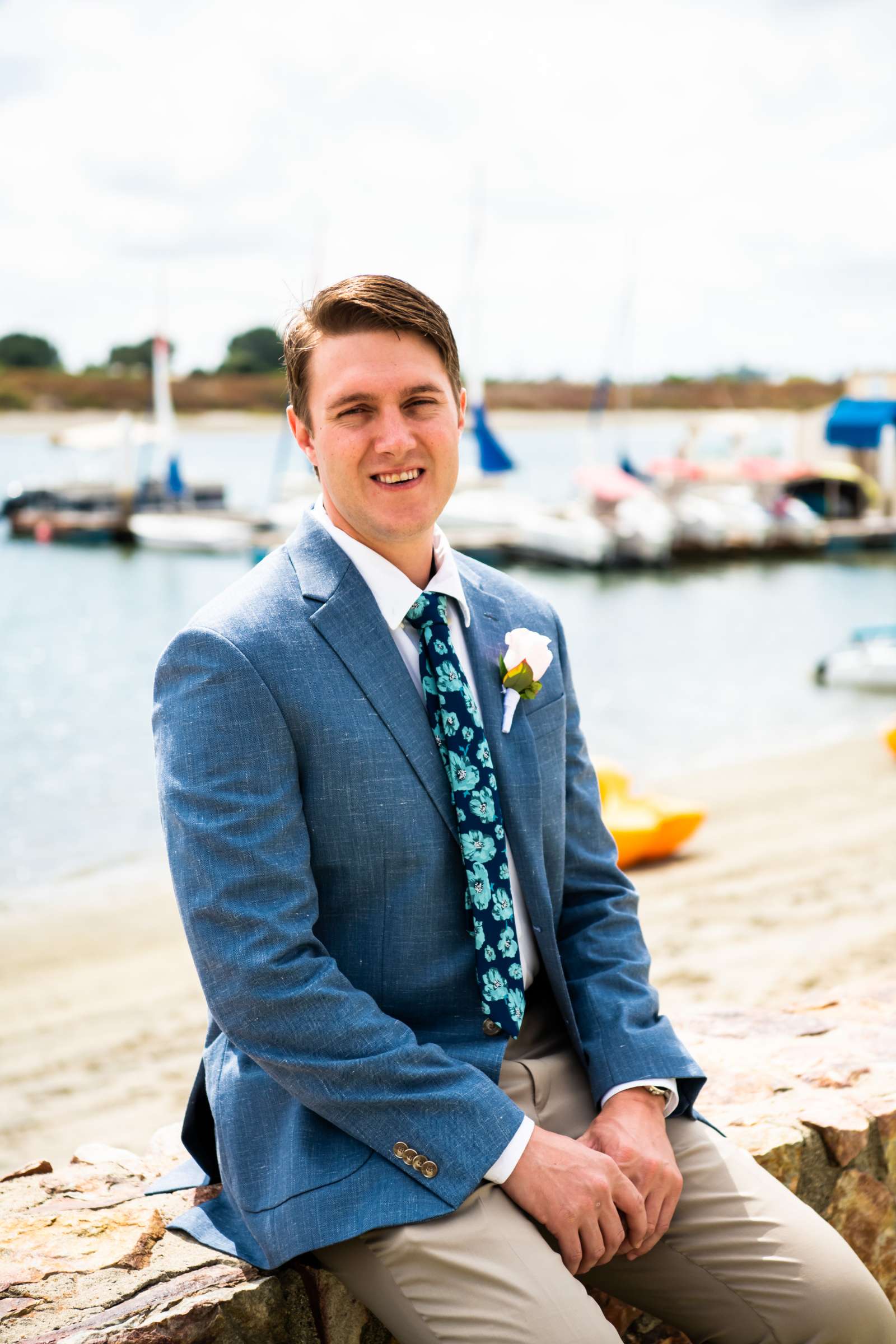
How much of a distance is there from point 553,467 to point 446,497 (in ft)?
324

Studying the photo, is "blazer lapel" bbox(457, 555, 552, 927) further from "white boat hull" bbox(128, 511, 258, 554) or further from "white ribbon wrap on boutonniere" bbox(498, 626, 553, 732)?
"white boat hull" bbox(128, 511, 258, 554)

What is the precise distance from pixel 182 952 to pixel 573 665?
2028 centimetres

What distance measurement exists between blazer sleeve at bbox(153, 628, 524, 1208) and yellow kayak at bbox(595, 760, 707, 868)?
7.03 metres

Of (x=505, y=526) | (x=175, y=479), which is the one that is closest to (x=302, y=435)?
(x=505, y=526)

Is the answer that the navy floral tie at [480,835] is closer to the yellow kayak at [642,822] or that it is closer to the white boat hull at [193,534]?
the yellow kayak at [642,822]

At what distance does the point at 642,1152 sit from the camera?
6.40ft

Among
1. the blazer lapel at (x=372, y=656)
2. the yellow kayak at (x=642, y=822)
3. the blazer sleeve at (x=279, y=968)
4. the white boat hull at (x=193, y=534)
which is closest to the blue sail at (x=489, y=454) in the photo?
the white boat hull at (x=193, y=534)

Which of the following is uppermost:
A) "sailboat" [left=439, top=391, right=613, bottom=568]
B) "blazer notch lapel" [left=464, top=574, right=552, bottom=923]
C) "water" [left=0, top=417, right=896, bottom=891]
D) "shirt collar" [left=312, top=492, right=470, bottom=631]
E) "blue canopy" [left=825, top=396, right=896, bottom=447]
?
"blue canopy" [left=825, top=396, right=896, bottom=447]

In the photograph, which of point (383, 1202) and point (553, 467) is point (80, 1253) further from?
point (553, 467)

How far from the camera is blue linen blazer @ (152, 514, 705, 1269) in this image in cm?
181

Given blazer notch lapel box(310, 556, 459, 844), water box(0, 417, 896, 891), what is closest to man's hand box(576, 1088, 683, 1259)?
blazer notch lapel box(310, 556, 459, 844)

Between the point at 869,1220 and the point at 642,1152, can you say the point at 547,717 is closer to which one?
the point at 642,1152

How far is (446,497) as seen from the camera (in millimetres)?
2141

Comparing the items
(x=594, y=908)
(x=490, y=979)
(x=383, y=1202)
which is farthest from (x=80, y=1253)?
(x=594, y=908)
